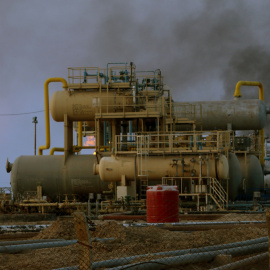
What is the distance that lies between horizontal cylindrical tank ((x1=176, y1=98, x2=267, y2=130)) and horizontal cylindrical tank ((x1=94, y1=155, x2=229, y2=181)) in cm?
878

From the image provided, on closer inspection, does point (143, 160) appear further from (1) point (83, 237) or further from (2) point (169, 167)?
(1) point (83, 237)

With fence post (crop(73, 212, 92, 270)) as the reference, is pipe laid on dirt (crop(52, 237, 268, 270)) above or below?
below

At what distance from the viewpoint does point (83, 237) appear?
839cm

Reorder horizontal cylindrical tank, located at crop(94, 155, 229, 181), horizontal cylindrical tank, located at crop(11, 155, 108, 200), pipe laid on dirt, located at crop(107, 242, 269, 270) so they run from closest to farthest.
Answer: pipe laid on dirt, located at crop(107, 242, 269, 270), horizontal cylindrical tank, located at crop(94, 155, 229, 181), horizontal cylindrical tank, located at crop(11, 155, 108, 200)

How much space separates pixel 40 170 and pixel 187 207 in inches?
423

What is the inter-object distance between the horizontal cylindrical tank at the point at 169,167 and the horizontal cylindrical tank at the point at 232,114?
28.8 ft

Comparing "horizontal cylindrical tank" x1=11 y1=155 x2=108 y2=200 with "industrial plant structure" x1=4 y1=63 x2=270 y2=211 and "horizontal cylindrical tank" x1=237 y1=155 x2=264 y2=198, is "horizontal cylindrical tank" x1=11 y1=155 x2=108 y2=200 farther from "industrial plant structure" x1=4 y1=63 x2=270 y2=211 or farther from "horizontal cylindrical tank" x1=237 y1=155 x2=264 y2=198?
"horizontal cylindrical tank" x1=237 y1=155 x2=264 y2=198

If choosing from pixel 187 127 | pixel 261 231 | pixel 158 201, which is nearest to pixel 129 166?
pixel 187 127

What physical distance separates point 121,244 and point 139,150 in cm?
2004

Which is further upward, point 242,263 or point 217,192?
point 217,192

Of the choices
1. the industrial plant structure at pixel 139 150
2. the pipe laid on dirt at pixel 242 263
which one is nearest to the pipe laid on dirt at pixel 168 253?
the pipe laid on dirt at pixel 242 263

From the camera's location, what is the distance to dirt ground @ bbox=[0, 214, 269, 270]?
1109 centimetres

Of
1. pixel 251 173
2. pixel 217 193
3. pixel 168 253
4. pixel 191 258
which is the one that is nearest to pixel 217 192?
pixel 217 193

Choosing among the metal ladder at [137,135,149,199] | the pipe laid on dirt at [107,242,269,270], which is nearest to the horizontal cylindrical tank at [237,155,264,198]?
the metal ladder at [137,135,149,199]
